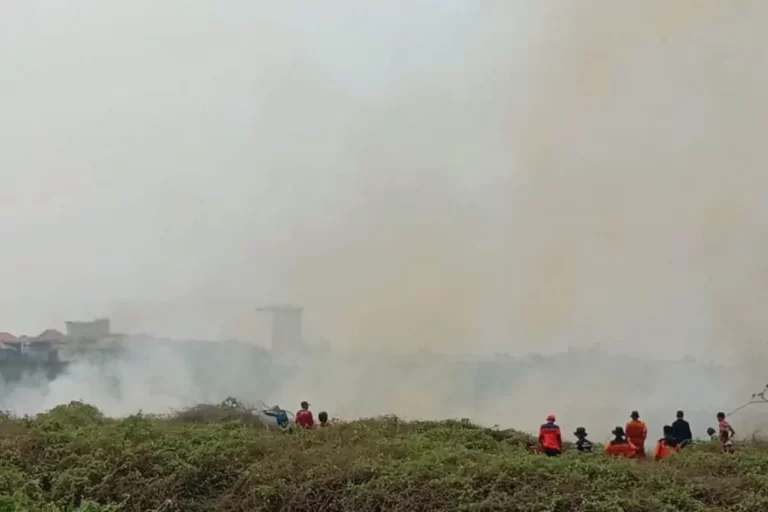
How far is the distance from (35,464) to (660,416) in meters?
14.8

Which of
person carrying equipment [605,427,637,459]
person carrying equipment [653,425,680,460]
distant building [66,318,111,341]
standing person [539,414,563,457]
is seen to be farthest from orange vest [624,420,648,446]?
distant building [66,318,111,341]

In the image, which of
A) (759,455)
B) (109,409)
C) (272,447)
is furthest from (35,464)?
(109,409)

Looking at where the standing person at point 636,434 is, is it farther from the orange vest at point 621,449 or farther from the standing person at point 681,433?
the standing person at point 681,433

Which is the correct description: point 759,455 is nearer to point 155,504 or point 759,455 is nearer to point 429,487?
point 429,487

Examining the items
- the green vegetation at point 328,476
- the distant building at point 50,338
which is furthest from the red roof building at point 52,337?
the green vegetation at point 328,476

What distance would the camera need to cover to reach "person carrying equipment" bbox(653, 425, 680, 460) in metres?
9.59

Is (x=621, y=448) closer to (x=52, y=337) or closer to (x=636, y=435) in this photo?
(x=636, y=435)

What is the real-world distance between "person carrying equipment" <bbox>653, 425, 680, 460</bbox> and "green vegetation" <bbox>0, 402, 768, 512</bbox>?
39 cm

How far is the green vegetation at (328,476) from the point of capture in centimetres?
698

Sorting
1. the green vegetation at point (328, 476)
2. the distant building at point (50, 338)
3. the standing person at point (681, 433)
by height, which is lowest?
the green vegetation at point (328, 476)

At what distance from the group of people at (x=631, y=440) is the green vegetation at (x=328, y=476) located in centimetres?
65

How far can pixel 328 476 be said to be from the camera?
7.53 m

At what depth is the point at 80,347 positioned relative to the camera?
76.1ft

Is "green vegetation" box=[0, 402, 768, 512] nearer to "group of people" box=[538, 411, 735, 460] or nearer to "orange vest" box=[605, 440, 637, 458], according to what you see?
"group of people" box=[538, 411, 735, 460]
